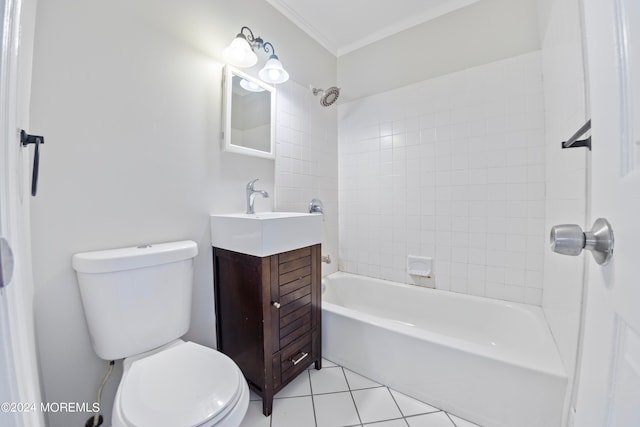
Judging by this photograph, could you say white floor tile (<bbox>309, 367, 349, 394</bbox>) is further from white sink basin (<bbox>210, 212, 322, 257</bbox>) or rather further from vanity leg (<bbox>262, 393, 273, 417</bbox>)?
white sink basin (<bbox>210, 212, 322, 257</bbox>)

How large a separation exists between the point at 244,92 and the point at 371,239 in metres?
1.49

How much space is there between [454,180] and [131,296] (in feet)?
6.49

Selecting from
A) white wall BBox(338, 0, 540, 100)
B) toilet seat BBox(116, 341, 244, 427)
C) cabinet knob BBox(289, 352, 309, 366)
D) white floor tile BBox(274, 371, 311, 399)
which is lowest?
white floor tile BBox(274, 371, 311, 399)

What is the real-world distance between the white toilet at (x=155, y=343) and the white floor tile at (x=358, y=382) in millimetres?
818

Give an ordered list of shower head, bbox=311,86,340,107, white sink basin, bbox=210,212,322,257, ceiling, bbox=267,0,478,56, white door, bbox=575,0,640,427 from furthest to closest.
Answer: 1. shower head, bbox=311,86,340,107
2. ceiling, bbox=267,0,478,56
3. white sink basin, bbox=210,212,322,257
4. white door, bbox=575,0,640,427

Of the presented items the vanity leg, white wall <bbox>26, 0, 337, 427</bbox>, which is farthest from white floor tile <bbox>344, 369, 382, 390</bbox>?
white wall <bbox>26, 0, 337, 427</bbox>

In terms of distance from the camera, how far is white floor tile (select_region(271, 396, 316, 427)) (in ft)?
3.84

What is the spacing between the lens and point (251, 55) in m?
1.43

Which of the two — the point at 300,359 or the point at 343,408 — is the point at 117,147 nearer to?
the point at 300,359

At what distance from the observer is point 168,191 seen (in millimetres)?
1213

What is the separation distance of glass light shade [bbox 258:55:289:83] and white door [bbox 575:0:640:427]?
1438 millimetres

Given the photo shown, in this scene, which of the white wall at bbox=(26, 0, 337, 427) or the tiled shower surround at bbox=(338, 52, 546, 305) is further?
the tiled shower surround at bbox=(338, 52, 546, 305)

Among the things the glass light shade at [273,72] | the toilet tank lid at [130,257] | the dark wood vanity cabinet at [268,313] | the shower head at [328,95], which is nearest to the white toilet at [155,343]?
the toilet tank lid at [130,257]

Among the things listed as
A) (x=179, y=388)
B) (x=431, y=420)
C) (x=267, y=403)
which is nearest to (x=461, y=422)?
(x=431, y=420)
